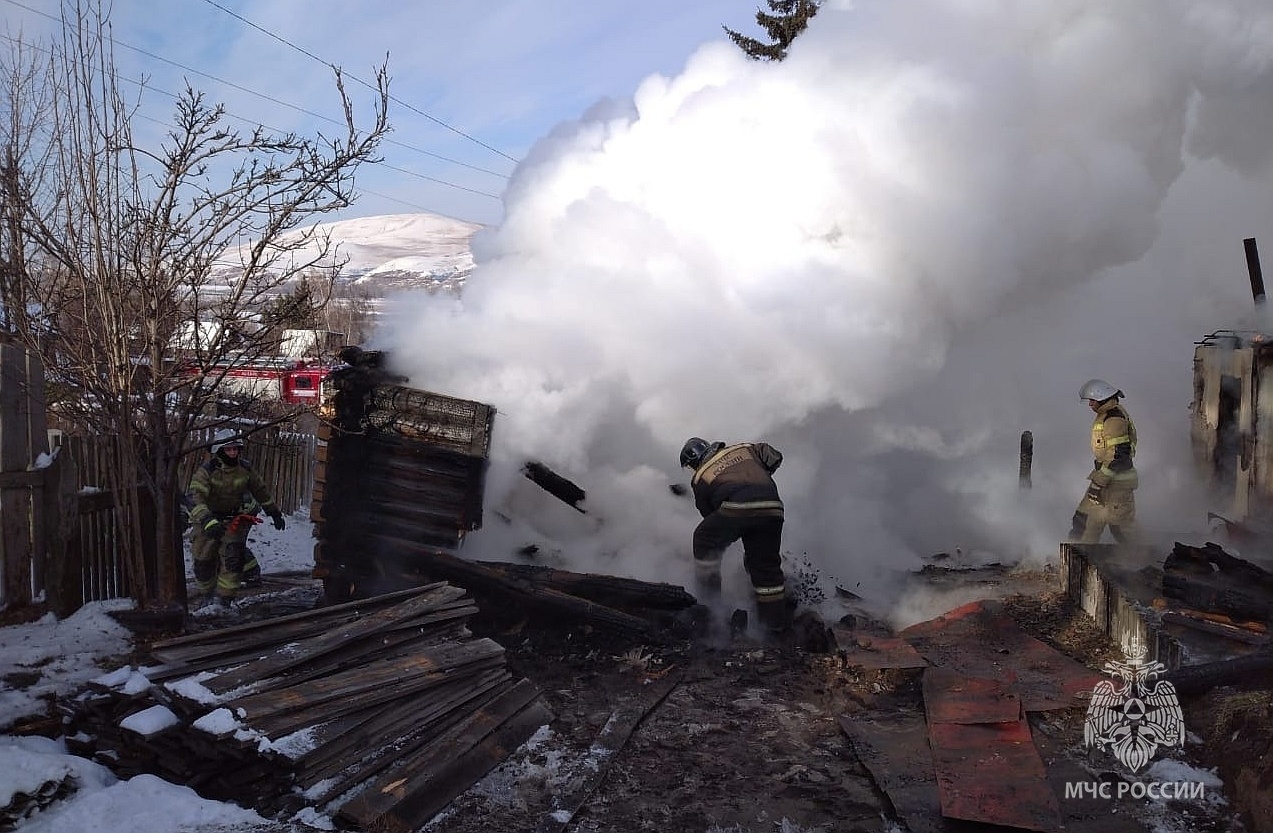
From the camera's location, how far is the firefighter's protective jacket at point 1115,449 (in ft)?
25.6

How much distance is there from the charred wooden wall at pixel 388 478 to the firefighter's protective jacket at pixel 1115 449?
538 centimetres

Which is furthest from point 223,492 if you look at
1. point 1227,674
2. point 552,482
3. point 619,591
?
point 1227,674

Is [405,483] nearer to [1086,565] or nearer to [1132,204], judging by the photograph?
[1086,565]

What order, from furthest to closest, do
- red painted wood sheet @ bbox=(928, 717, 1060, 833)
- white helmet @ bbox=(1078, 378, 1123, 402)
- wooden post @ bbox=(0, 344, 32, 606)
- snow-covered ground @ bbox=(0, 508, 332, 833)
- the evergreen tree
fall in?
the evergreen tree < white helmet @ bbox=(1078, 378, 1123, 402) < wooden post @ bbox=(0, 344, 32, 606) < red painted wood sheet @ bbox=(928, 717, 1060, 833) < snow-covered ground @ bbox=(0, 508, 332, 833)

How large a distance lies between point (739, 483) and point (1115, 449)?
359 cm

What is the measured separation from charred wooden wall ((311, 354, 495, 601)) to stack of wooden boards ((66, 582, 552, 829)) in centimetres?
193

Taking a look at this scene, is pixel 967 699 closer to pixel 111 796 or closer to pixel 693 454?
pixel 693 454

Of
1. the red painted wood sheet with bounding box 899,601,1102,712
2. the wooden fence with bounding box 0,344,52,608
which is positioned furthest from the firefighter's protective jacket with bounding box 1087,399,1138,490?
the wooden fence with bounding box 0,344,52,608

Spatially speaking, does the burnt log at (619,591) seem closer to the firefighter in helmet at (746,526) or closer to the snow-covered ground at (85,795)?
the firefighter in helmet at (746,526)

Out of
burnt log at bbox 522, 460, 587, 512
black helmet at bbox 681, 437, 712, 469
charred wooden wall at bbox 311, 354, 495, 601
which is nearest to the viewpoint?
charred wooden wall at bbox 311, 354, 495, 601

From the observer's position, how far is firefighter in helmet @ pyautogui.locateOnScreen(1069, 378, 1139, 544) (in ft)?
25.7

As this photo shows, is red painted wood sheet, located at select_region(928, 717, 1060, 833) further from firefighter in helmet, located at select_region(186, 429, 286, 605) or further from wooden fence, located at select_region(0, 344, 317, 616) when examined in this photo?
firefighter in helmet, located at select_region(186, 429, 286, 605)

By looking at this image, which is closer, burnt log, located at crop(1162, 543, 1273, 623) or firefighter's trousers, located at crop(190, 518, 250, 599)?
burnt log, located at crop(1162, 543, 1273, 623)

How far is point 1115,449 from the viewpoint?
307 inches
